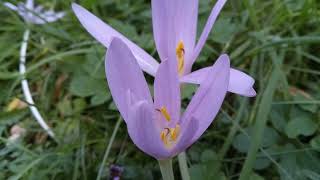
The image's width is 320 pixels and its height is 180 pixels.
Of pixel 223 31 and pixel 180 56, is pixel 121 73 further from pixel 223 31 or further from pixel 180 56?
pixel 223 31

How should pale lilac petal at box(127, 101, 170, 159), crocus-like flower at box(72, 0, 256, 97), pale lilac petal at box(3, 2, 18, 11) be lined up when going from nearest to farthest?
1. pale lilac petal at box(127, 101, 170, 159)
2. crocus-like flower at box(72, 0, 256, 97)
3. pale lilac petal at box(3, 2, 18, 11)

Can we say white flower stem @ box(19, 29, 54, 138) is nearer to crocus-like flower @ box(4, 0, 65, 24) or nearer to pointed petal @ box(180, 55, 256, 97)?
crocus-like flower @ box(4, 0, 65, 24)

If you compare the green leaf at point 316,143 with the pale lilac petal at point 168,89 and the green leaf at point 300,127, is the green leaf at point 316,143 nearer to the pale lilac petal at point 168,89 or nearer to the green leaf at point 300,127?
the green leaf at point 300,127

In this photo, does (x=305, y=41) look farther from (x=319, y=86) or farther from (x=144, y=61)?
(x=144, y=61)

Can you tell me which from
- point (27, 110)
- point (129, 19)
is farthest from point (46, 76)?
point (129, 19)

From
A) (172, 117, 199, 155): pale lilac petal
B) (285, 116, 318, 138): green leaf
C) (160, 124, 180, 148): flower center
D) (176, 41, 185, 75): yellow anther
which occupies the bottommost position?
(285, 116, 318, 138): green leaf

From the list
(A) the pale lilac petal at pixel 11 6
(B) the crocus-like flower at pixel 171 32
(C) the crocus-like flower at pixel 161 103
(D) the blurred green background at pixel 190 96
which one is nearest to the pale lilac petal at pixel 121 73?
(C) the crocus-like flower at pixel 161 103

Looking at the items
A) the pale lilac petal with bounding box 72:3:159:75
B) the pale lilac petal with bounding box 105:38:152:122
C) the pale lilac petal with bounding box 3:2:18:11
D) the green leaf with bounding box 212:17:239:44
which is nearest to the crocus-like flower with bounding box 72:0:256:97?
the pale lilac petal with bounding box 72:3:159:75
